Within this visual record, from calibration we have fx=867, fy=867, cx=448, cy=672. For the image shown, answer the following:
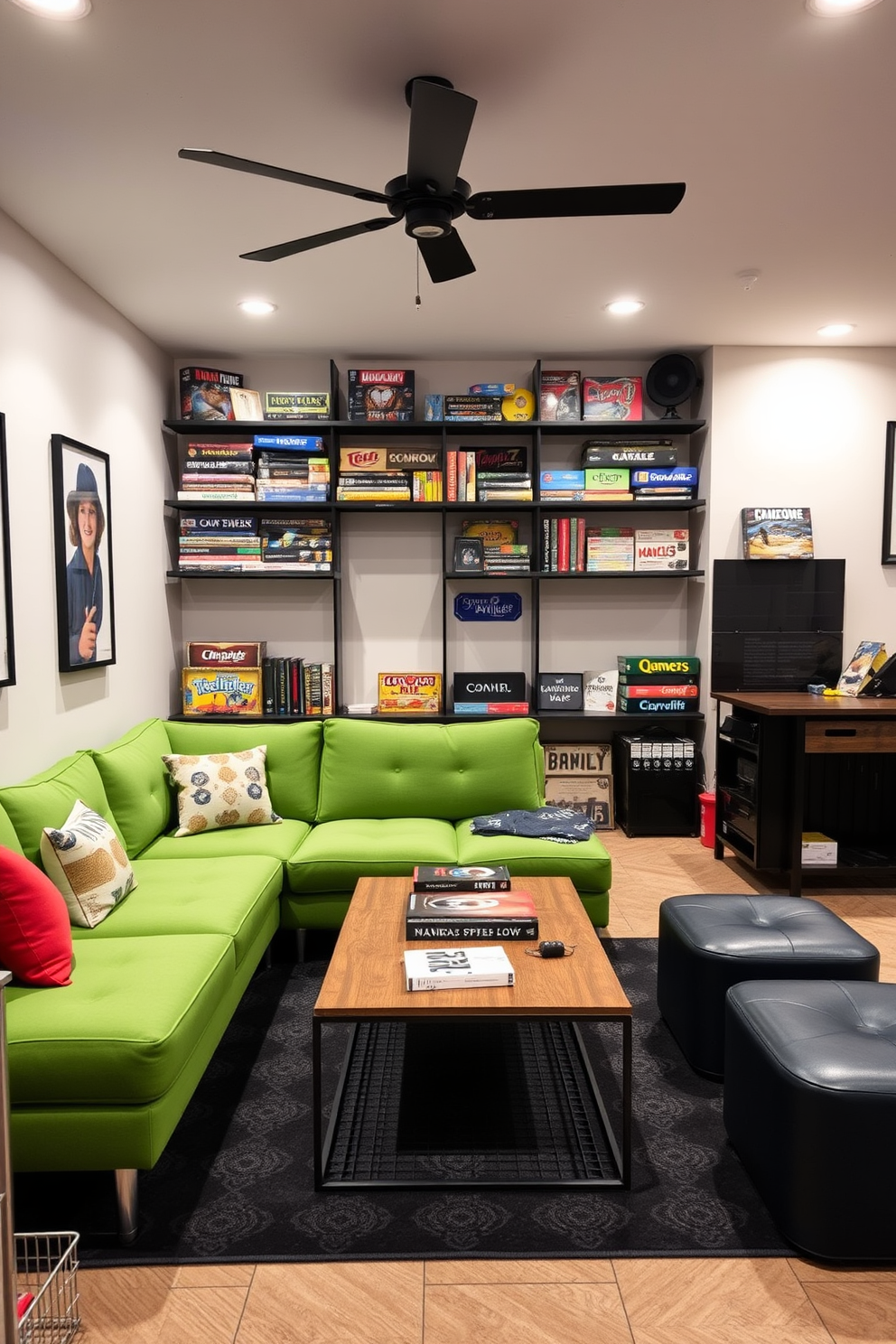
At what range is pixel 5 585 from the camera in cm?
287

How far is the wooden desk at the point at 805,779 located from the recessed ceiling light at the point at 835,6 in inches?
95.5

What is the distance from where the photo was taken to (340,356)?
16.1 feet

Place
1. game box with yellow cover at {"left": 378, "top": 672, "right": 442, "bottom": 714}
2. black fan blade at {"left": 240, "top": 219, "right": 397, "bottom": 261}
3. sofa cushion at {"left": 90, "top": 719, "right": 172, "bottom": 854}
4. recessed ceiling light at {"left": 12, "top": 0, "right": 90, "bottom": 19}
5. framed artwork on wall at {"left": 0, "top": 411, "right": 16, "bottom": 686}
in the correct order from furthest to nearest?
game box with yellow cover at {"left": 378, "top": 672, "right": 442, "bottom": 714} < sofa cushion at {"left": 90, "top": 719, "right": 172, "bottom": 854} < framed artwork on wall at {"left": 0, "top": 411, "right": 16, "bottom": 686} < black fan blade at {"left": 240, "top": 219, "right": 397, "bottom": 261} < recessed ceiling light at {"left": 12, "top": 0, "right": 90, "bottom": 19}

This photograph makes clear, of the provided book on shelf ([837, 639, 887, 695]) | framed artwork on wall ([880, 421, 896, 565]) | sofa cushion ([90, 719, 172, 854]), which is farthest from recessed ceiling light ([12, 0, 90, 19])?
framed artwork on wall ([880, 421, 896, 565])

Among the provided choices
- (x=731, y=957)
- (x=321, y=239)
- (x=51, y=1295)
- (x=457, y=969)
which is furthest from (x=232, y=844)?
(x=321, y=239)

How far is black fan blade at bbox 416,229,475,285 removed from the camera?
2.52 m

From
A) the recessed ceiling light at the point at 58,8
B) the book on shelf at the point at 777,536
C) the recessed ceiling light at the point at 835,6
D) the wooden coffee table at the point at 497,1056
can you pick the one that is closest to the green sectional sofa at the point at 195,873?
the wooden coffee table at the point at 497,1056

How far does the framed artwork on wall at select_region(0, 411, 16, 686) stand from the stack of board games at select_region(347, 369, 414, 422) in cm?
220

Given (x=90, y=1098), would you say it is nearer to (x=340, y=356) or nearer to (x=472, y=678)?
(x=472, y=678)

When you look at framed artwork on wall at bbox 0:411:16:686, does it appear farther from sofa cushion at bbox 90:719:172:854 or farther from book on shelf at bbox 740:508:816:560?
book on shelf at bbox 740:508:816:560

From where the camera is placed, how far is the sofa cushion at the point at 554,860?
3207mm

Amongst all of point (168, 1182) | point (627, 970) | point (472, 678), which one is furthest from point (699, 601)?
point (168, 1182)

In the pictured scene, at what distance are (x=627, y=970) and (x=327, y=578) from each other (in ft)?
9.10

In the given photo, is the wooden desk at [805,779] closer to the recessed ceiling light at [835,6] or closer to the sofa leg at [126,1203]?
the recessed ceiling light at [835,6]
